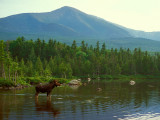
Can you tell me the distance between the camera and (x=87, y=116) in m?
20.3

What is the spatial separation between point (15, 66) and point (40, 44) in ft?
398

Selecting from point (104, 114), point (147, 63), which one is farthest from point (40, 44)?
point (104, 114)

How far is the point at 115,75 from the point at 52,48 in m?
57.6

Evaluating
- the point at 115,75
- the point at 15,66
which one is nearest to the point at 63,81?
the point at 15,66

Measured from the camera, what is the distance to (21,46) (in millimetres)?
177625

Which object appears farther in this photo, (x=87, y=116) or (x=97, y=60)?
(x=97, y=60)

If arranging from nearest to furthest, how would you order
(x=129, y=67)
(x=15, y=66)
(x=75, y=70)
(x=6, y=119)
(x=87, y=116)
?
(x=6, y=119)
(x=87, y=116)
(x=15, y=66)
(x=75, y=70)
(x=129, y=67)

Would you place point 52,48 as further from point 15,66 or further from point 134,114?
point 134,114

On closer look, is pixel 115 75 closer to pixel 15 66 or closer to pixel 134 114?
pixel 15 66

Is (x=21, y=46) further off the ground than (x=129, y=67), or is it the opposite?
(x=21, y=46)

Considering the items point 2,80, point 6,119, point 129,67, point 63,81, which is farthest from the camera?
point 129,67

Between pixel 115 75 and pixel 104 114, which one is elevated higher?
pixel 104 114

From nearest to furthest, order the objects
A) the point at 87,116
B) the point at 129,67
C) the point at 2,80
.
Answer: the point at 87,116, the point at 2,80, the point at 129,67

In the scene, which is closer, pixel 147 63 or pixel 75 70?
pixel 75 70
